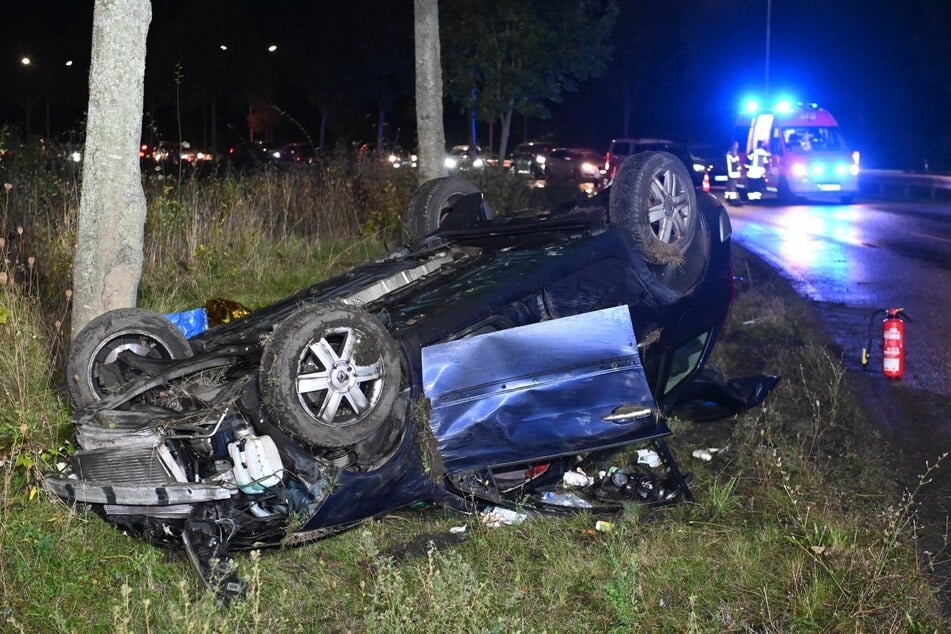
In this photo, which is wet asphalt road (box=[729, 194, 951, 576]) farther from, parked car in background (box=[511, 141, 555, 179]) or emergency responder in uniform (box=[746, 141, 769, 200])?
parked car in background (box=[511, 141, 555, 179])

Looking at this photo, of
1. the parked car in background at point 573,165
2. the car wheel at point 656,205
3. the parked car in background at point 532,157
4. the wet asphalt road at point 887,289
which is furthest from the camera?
the parked car in background at point 573,165

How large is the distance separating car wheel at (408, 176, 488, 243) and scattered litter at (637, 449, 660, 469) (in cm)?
196

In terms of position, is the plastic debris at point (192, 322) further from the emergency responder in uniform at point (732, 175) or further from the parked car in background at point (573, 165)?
the emergency responder in uniform at point (732, 175)

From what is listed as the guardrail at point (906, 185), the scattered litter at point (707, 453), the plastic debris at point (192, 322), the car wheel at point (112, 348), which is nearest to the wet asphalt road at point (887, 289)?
the scattered litter at point (707, 453)

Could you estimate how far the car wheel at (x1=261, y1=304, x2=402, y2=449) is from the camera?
410 cm

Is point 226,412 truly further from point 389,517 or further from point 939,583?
point 939,583

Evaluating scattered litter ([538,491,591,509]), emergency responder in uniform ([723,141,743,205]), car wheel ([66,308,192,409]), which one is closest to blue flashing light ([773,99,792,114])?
emergency responder in uniform ([723,141,743,205])

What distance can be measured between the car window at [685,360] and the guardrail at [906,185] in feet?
71.4

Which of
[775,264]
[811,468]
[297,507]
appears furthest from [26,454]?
[775,264]

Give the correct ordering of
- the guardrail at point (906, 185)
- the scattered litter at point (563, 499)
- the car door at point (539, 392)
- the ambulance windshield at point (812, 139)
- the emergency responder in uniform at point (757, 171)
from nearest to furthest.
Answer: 1. the car door at point (539, 392)
2. the scattered litter at point (563, 499)
3. the ambulance windshield at point (812, 139)
4. the emergency responder in uniform at point (757, 171)
5. the guardrail at point (906, 185)

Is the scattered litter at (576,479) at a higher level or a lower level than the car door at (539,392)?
lower

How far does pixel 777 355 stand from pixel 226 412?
520 centimetres

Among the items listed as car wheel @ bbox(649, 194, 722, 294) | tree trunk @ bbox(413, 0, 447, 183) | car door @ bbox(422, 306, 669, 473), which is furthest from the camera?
tree trunk @ bbox(413, 0, 447, 183)

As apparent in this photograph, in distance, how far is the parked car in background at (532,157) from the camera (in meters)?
21.3
